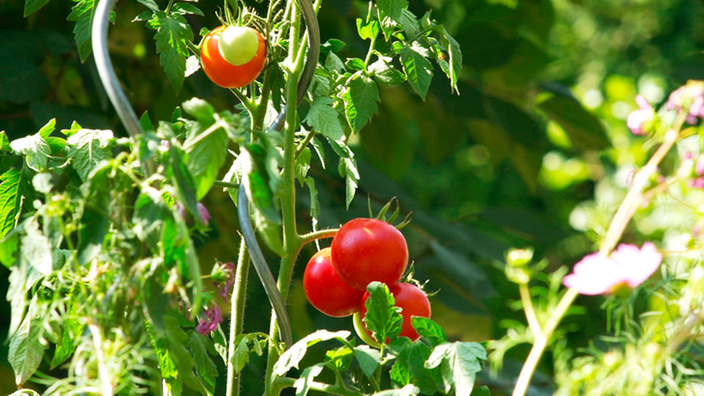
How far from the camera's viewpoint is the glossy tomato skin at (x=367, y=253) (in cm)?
50

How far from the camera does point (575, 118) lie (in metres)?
1.62

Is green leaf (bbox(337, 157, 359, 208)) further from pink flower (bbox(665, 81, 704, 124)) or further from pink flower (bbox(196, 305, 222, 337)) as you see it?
pink flower (bbox(665, 81, 704, 124))

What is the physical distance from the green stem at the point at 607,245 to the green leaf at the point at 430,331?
5 centimetres

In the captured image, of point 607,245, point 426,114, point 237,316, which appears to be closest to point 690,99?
point 607,245

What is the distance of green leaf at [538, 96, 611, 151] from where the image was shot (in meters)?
1.61

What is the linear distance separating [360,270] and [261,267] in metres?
0.09

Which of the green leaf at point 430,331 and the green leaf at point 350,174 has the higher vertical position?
the green leaf at point 350,174

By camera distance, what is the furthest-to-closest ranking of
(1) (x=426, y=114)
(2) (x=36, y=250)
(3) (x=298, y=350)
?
(1) (x=426, y=114), (3) (x=298, y=350), (2) (x=36, y=250)

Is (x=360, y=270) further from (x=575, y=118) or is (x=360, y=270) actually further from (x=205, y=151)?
(x=575, y=118)

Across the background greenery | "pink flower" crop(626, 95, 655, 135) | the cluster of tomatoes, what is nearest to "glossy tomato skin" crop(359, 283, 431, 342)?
the cluster of tomatoes

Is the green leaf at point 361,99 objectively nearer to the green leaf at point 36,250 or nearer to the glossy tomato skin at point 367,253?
the glossy tomato skin at point 367,253

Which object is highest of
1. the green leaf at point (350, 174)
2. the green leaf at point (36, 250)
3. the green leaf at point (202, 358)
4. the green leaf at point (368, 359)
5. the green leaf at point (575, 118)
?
the green leaf at point (36, 250)

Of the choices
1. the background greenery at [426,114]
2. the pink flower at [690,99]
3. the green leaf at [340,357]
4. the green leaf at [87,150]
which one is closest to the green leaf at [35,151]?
the green leaf at [87,150]

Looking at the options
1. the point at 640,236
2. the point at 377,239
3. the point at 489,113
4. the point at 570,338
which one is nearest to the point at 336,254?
the point at 377,239
